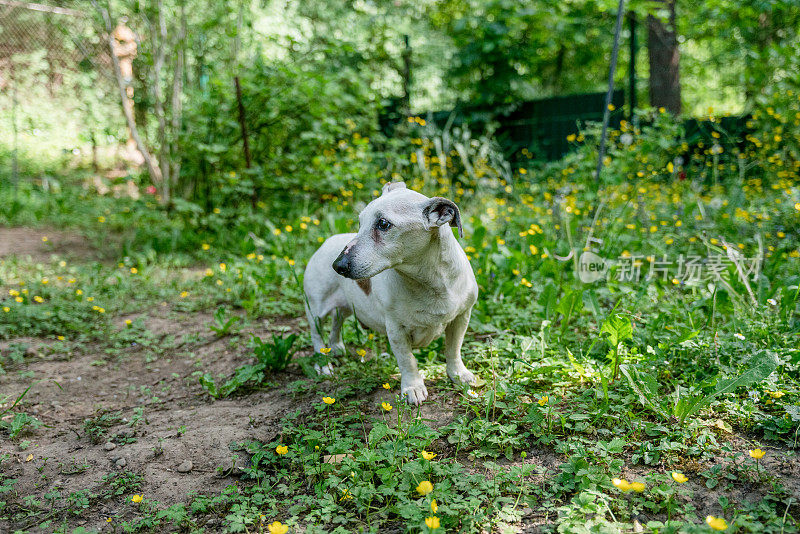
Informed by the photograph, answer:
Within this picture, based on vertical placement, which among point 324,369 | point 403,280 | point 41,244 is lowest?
point 324,369

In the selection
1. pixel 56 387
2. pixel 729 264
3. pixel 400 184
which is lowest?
pixel 56 387

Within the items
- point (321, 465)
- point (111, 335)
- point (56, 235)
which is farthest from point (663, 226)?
point (56, 235)

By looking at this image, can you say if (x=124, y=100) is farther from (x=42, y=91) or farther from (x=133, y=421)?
(x=42, y=91)

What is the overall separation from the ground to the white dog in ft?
0.96

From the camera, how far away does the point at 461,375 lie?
112 inches

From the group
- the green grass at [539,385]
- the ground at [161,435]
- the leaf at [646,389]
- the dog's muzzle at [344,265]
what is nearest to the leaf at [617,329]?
the green grass at [539,385]

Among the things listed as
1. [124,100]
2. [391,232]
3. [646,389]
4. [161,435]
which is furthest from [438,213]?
[124,100]

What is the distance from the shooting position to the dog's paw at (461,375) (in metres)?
2.83

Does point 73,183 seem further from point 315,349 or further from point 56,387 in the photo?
point 315,349

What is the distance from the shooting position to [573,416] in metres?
2.39

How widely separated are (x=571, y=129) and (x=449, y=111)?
6.72ft

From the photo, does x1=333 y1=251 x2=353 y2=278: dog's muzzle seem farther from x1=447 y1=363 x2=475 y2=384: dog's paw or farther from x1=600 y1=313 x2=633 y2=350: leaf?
x1=600 y1=313 x2=633 y2=350: leaf

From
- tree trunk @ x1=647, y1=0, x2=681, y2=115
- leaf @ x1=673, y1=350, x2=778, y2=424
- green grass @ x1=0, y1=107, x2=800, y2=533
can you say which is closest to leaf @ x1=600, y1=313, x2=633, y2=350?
green grass @ x1=0, y1=107, x2=800, y2=533

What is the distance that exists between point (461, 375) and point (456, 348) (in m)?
0.14
